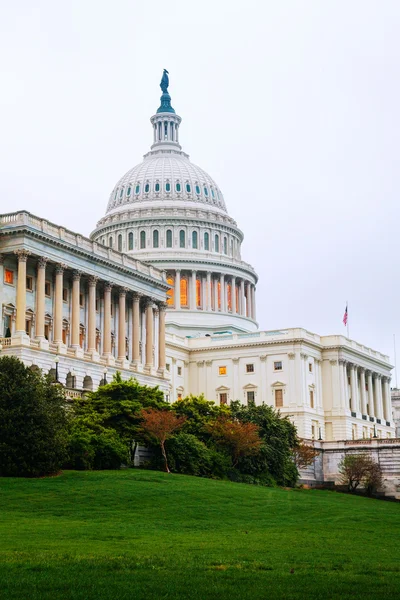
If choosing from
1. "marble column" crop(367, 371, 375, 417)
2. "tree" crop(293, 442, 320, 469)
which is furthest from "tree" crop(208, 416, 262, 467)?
"marble column" crop(367, 371, 375, 417)

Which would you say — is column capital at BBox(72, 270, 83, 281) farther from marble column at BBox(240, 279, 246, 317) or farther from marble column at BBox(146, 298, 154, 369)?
marble column at BBox(240, 279, 246, 317)

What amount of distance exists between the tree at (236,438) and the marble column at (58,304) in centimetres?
1853

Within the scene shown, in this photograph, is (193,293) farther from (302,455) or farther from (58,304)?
(302,455)

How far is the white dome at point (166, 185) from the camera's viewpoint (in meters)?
160

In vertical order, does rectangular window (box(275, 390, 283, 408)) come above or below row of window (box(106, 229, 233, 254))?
below

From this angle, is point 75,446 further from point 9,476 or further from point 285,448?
point 285,448

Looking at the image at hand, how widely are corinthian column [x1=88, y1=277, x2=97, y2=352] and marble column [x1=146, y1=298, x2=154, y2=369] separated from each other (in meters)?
10.2

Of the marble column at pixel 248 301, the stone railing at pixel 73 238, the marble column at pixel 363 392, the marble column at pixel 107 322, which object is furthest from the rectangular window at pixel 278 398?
the marble column at pixel 107 322

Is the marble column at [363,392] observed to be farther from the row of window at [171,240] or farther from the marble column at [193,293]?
the row of window at [171,240]

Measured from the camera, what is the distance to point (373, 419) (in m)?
136

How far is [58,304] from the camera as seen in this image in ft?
282

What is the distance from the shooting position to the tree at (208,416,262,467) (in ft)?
237

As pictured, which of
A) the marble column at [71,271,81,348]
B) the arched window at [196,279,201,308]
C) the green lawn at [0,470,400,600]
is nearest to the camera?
the green lawn at [0,470,400,600]

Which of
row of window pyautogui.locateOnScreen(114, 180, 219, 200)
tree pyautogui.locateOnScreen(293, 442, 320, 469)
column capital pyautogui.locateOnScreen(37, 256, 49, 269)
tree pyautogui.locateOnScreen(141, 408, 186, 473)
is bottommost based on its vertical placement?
tree pyautogui.locateOnScreen(293, 442, 320, 469)
